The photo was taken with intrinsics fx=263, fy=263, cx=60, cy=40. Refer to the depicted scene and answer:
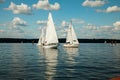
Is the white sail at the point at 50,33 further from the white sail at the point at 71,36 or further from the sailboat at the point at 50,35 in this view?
the white sail at the point at 71,36

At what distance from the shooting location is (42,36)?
134 metres

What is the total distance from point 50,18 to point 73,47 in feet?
90.1

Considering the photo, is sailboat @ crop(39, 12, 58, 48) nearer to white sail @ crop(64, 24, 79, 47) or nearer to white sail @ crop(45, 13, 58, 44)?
white sail @ crop(45, 13, 58, 44)

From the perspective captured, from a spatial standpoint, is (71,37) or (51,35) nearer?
(51,35)

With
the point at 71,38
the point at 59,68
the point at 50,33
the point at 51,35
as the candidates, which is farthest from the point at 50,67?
the point at 71,38

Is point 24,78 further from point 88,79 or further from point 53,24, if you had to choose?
point 53,24

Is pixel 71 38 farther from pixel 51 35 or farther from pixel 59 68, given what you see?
pixel 59 68

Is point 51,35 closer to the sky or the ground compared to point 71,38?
closer to the sky

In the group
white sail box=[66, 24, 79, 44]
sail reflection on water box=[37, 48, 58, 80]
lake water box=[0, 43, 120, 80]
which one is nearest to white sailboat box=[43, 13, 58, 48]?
white sail box=[66, 24, 79, 44]

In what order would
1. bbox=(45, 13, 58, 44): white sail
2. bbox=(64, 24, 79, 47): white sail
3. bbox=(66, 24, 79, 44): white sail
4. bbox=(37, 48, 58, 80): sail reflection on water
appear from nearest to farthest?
1. bbox=(37, 48, 58, 80): sail reflection on water
2. bbox=(45, 13, 58, 44): white sail
3. bbox=(66, 24, 79, 44): white sail
4. bbox=(64, 24, 79, 47): white sail

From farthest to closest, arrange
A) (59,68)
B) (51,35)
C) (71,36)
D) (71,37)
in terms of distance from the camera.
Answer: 1. (71,36)
2. (71,37)
3. (51,35)
4. (59,68)

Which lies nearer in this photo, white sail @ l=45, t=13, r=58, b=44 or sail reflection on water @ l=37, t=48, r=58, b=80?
sail reflection on water @ l=37, t=48, r=58, b=80

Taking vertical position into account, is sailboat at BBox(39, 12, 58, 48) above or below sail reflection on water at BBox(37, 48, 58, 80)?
above

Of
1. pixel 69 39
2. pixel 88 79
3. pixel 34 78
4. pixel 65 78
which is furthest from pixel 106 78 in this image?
pixel 69 39
